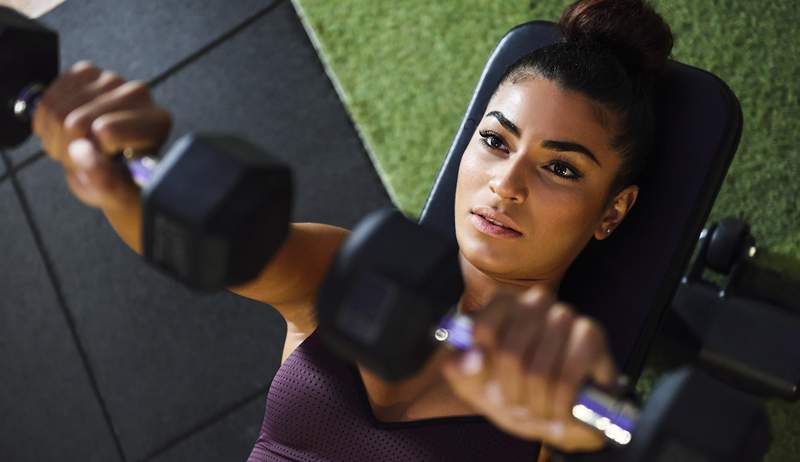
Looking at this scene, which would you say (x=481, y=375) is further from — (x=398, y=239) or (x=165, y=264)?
(x=165, y=264)

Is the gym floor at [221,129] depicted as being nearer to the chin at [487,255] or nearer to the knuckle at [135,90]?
the chin at [487,255]

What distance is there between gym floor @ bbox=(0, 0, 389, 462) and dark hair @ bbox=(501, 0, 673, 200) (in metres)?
0.85

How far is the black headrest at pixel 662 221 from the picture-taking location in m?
1.71

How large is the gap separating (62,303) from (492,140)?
59.4 inches

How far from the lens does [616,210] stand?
171 centimetres

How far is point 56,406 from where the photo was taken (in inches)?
98.3

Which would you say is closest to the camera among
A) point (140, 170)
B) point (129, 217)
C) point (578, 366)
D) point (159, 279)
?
point (578, 366)

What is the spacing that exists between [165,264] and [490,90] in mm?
1086

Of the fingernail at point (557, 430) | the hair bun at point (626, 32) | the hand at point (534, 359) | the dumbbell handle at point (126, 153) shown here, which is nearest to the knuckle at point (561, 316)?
the hand at point (534, 359)

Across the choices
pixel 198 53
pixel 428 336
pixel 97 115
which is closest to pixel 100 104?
pixel 97 115

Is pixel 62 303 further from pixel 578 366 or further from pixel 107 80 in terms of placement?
pixel 578 366

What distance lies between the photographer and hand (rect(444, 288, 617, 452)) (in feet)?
2.72

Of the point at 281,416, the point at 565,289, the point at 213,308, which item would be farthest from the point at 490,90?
the point at 213,308

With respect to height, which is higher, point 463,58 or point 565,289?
point 463,58
